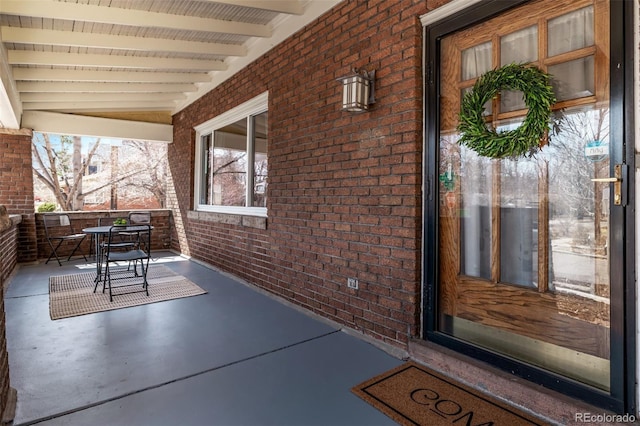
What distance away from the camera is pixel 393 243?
8.55 ft

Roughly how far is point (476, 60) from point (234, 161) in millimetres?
Result: 3710

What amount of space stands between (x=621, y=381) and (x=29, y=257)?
761 cm

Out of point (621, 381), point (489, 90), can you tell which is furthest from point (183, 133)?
point (621, 381)

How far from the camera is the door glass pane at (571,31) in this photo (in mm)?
1780

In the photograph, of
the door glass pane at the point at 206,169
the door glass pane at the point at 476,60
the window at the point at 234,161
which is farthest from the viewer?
the door glass pane at the point at 206,169

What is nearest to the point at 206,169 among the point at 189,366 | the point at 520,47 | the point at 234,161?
the point at 234,161

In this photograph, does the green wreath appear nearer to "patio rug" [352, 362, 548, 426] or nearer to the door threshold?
the door threshold

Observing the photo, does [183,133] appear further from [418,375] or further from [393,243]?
[418,375]

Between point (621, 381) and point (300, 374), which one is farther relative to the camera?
point (300, 374)

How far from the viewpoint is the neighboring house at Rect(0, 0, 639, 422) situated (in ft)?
5.58

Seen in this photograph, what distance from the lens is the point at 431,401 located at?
1943 millimetres

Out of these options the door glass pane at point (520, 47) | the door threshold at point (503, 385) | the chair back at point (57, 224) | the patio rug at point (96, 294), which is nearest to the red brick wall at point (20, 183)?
the chair back at point (57, 224)

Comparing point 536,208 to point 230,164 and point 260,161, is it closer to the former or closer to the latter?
point 260,161

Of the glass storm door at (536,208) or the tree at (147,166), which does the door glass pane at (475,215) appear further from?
the tree at (147,166)
